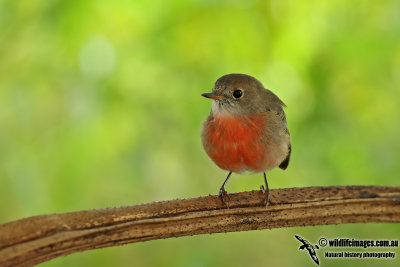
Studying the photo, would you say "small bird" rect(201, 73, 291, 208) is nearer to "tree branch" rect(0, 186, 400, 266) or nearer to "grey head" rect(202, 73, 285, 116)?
"grey head" rect(202, 73, 285, 116)

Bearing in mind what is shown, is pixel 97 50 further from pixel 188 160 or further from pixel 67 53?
pixel 188 160

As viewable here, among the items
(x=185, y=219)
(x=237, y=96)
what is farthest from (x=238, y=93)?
(x=185, y=219)

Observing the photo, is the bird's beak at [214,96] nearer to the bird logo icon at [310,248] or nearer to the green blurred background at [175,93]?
the green blurred background at [175,93]

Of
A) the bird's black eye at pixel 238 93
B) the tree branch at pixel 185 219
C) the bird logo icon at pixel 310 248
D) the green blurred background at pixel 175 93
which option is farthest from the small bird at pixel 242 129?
the tree branch at pixel 185 219

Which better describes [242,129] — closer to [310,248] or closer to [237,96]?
[237,96]

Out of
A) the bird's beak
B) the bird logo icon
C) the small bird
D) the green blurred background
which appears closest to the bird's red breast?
the small bird

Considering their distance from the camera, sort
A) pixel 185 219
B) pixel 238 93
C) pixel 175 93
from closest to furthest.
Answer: pixel 185 219 → pixel 238 93 → pixel 175 93
